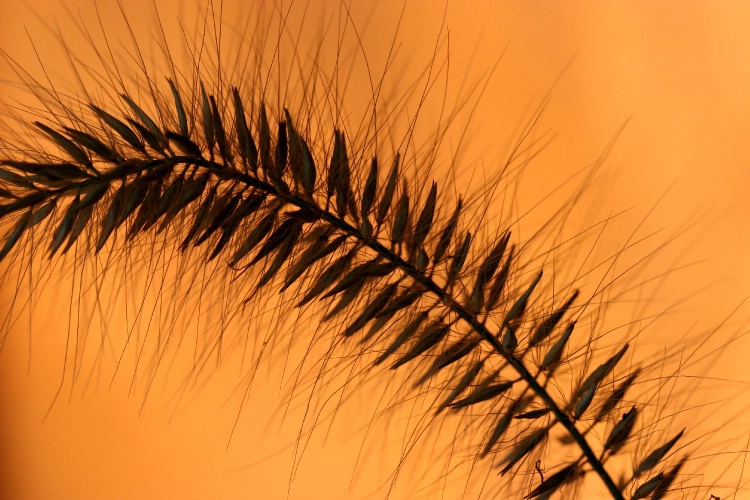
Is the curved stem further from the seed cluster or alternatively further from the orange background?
the orange background

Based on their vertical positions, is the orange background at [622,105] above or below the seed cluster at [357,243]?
above

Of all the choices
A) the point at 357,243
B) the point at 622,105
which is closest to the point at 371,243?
the point at 357,243

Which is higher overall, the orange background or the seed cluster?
the orange background

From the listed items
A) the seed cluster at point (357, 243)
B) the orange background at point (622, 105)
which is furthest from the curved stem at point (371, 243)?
the orange background at point (622, 105)

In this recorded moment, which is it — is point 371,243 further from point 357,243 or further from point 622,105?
point 622,105

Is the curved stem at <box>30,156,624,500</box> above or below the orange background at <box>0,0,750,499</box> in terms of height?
below

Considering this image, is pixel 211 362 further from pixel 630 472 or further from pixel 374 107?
pixel 630 472

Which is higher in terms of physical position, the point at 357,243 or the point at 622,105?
the point at 622,105

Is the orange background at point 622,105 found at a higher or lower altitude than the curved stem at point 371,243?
higher

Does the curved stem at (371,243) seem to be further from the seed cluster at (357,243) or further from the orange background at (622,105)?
the orange background at (622,105)

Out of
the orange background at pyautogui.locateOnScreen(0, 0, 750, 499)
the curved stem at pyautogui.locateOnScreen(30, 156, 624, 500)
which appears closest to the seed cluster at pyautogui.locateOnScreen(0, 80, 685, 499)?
the curved stem at pyautogui.locateOnScreen(30, 156, 624, 500)

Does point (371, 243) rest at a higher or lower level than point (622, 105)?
lower
